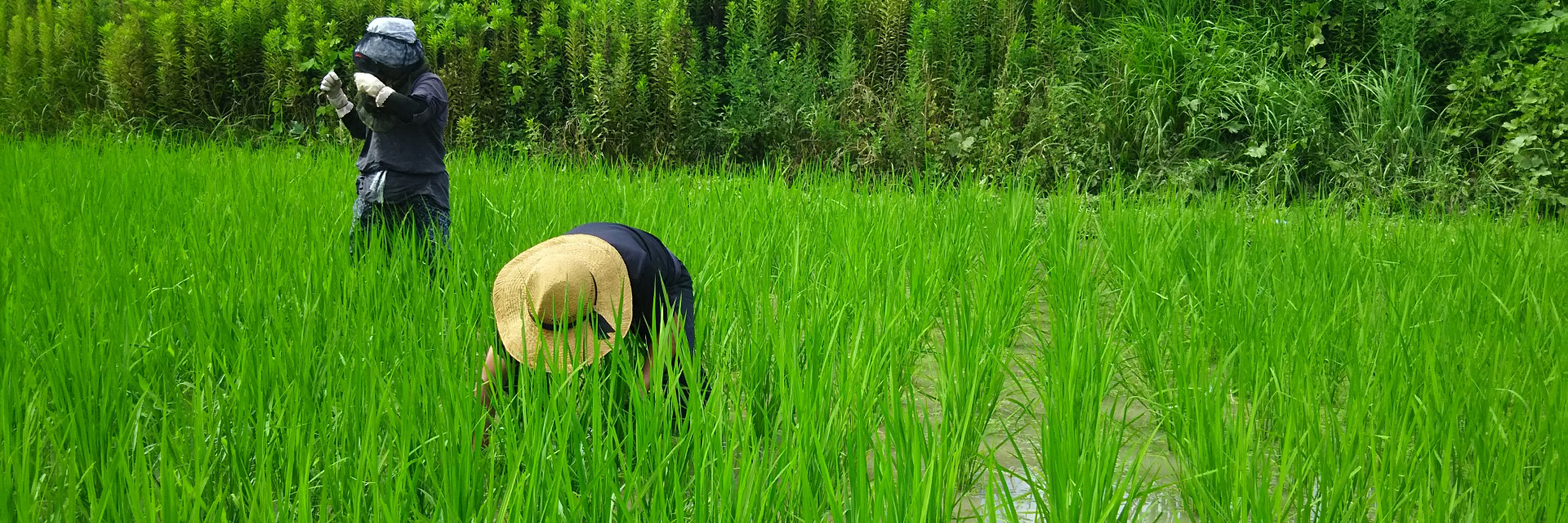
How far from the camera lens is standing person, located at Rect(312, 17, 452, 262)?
10.0 feet

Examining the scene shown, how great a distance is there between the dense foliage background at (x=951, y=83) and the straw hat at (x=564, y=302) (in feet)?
11.6

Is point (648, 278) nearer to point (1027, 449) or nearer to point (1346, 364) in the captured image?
point (1027, 449)

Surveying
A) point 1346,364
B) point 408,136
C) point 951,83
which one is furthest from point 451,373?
point 951,83

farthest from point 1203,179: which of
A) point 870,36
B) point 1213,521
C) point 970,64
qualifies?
point 1213,521

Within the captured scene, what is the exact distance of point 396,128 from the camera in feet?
10.4

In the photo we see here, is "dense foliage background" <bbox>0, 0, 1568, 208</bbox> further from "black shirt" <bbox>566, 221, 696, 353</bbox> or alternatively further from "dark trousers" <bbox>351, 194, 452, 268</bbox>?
"black shirt" <bbox>566, 221, 696, 353</bbox>

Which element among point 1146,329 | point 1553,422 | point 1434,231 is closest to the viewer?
point 1553,422

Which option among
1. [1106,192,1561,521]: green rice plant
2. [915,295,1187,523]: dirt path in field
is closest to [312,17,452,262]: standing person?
[915,295,1187,523]: dirt path in field

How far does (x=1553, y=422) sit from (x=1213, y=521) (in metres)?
0.75

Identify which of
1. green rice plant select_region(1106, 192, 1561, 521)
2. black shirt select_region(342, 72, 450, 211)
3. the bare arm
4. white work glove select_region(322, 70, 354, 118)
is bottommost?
the bare arm

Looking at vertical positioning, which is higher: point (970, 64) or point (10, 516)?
point (970, 64)

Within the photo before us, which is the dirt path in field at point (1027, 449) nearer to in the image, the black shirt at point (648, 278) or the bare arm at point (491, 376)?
the black shirt at point (648, 278)

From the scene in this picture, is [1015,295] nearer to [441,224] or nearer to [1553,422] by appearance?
[1553,422]

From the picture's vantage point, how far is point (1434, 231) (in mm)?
3908
